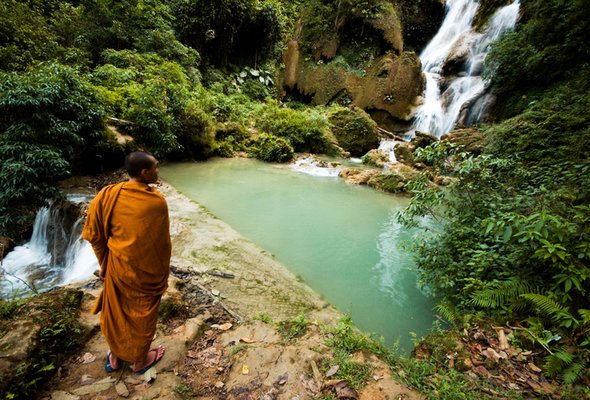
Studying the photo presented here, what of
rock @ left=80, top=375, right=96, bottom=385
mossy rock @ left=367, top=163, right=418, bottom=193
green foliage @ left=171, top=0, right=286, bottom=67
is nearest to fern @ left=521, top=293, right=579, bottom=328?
rock @ left=80, top=375, right=96, bottom=385

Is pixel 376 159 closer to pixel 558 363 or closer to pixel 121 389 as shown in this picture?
pixel 558 363

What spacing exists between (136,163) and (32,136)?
17.1ft

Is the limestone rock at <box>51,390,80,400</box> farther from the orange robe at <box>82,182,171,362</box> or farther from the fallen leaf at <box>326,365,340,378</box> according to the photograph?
the fallen leaf at <box>326,365,340,378</box>

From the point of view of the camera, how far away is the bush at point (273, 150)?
499 inches

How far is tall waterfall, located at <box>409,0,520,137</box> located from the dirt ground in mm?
15309

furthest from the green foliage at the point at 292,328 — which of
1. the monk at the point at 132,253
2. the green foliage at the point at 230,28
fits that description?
the green foliage at the point at 230,28

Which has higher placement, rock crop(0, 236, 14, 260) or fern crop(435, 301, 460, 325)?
fern crop(435, 301, 460, 325)

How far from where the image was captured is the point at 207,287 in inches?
146

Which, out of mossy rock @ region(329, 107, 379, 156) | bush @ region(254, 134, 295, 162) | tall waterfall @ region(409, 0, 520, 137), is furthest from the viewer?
mossy rock @ region(329, 107, 379, 156)

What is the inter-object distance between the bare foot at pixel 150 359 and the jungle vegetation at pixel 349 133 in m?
2.92

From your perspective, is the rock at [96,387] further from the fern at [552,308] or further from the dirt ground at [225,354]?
the fern at [552,308]

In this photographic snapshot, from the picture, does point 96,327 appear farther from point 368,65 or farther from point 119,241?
point 368,65

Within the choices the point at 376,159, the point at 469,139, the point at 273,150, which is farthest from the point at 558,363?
the point at 376,159

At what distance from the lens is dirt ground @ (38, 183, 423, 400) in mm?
2027
